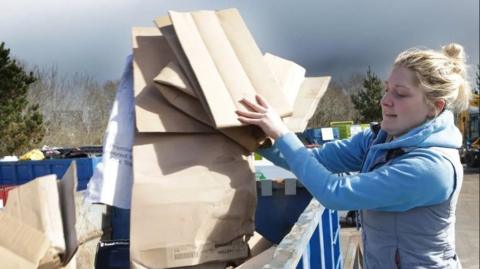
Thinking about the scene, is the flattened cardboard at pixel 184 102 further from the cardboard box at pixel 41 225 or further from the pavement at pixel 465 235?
the pavement at pixel 465 235

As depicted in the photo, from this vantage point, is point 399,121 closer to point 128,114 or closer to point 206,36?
point 206,36

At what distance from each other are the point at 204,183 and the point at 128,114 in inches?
15.7

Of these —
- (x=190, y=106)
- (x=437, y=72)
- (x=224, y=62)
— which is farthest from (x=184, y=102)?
(x=437, y=72)

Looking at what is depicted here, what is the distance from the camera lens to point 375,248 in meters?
2.05

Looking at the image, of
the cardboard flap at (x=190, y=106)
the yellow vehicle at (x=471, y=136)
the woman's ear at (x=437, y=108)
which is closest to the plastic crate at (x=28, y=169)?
the cardboard flap at (x=190, y=106)

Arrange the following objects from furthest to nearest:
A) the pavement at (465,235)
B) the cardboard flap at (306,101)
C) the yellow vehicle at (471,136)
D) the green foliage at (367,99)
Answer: the green foliage at (367,99) < the yellow vehicle at (471,136) < the pavement at (465,235) < the cardboard flap at (306,101)

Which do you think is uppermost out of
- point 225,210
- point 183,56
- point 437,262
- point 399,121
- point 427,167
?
point 183,56

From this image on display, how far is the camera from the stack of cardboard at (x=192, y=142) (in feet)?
6.35

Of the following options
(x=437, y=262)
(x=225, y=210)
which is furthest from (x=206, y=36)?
(x=437, y=262)

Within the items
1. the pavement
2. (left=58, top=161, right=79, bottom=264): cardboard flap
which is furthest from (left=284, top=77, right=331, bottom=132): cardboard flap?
the pavement

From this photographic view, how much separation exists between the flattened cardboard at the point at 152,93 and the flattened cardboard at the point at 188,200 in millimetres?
48

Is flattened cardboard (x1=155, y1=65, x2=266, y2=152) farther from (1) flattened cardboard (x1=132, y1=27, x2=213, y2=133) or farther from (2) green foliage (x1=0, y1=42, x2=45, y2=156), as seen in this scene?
(2) green foliage (x1=0, y1=42, x2=45, y2=156)

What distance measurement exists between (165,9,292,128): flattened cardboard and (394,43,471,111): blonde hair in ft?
1.64

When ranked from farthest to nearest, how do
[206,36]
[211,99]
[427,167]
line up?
[206,36] → [211,99] → [427,167]
